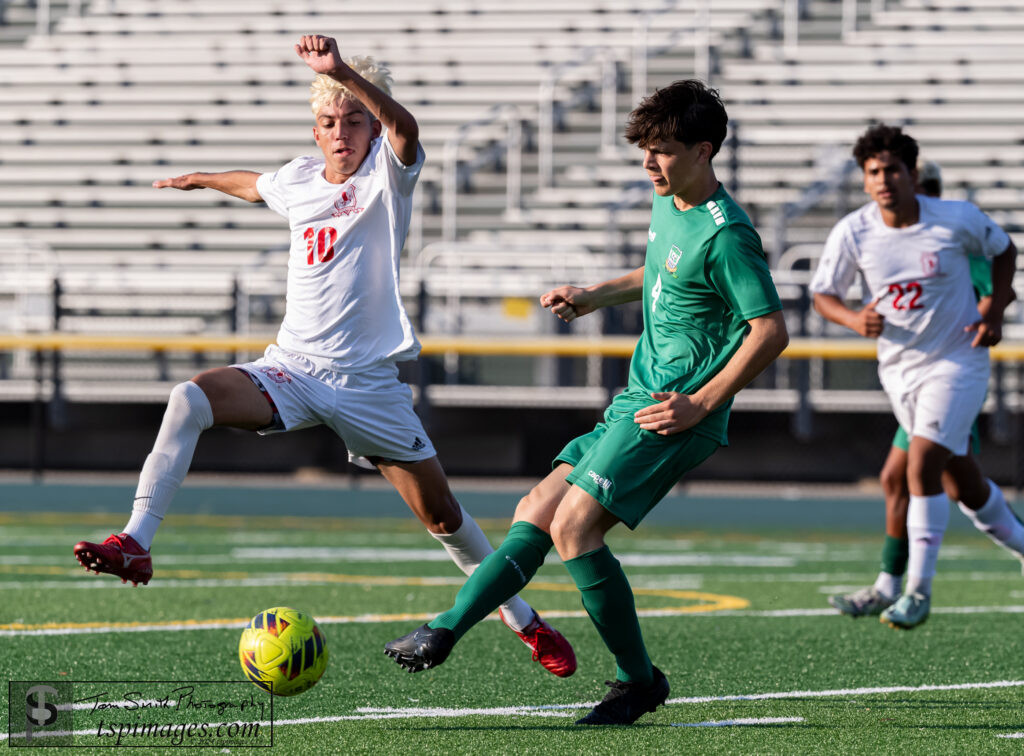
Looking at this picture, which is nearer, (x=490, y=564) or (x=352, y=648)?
(x=490, y=564)

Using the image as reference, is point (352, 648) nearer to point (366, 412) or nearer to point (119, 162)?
point (366, 412)

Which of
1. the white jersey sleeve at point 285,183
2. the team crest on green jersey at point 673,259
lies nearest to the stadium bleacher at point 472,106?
the white jersey sleeve at point 285,183

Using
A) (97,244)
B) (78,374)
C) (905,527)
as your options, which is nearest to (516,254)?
(78,374)

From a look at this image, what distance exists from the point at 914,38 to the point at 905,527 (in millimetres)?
14107

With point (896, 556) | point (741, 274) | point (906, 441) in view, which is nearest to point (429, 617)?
point (896, 556)

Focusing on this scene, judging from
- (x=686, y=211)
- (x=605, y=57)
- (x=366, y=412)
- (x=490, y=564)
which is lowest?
(x=490, y=564)

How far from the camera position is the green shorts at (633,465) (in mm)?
4297

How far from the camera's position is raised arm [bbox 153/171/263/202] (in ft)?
18.3

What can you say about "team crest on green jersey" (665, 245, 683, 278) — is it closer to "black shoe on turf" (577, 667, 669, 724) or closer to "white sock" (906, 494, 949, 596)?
"black shoe on turf" (577, 667, 669, 724)

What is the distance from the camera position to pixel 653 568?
9.66 m

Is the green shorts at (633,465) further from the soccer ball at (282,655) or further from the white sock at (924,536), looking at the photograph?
the white sock at (924,536)

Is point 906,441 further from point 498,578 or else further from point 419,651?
point 419,651

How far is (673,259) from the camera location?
436 centimetres

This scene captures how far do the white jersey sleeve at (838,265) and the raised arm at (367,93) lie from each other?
99.0 inches
